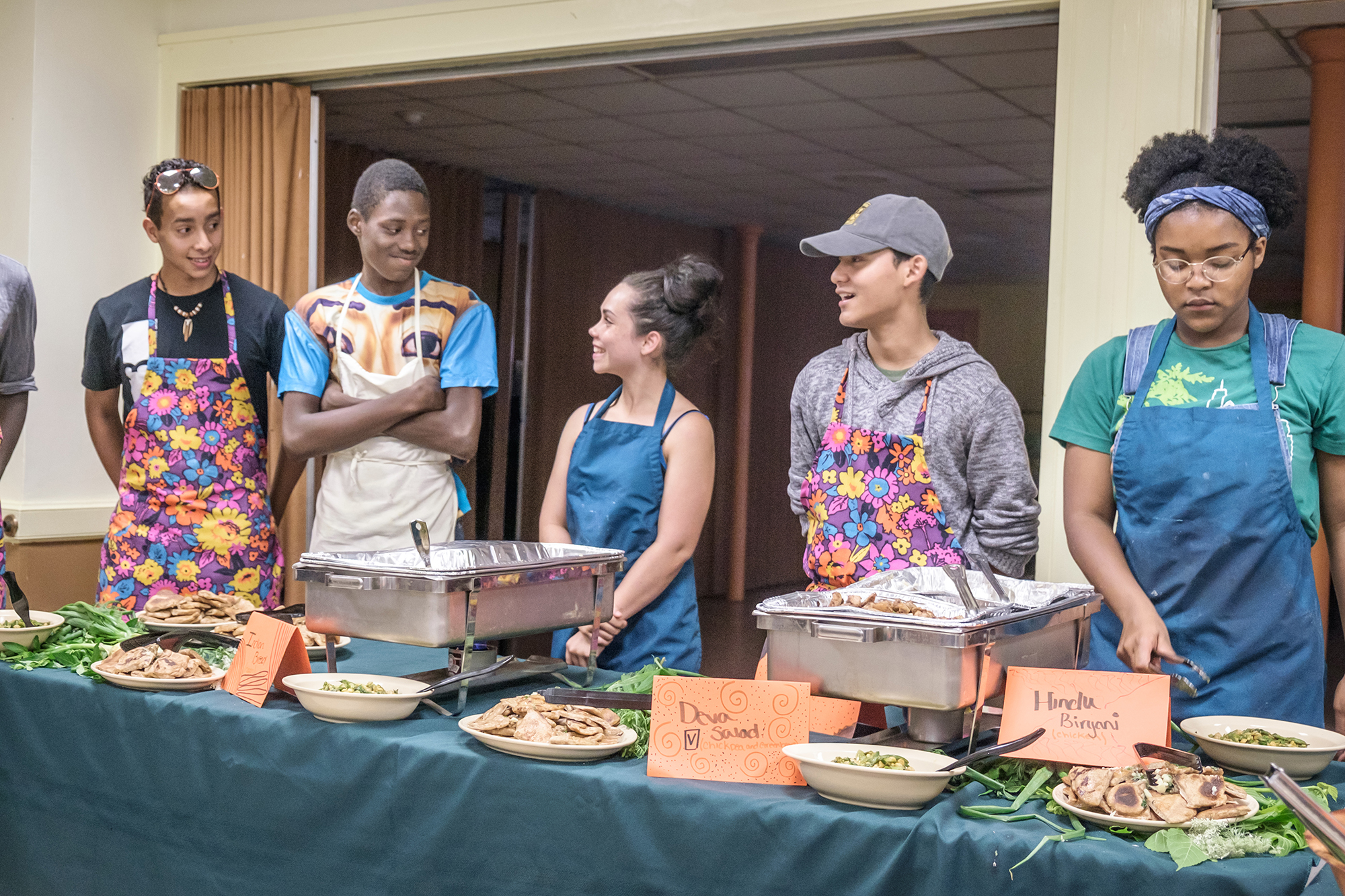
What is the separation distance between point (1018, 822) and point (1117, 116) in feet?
7.09

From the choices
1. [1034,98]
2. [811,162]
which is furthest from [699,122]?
[1034,98]

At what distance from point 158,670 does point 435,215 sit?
5520 millimetres

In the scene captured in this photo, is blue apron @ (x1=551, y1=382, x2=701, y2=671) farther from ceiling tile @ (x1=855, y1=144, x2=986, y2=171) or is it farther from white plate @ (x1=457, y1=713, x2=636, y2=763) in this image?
ceiling tile @ (x1=855, y1=144, x2=986, y2=171)

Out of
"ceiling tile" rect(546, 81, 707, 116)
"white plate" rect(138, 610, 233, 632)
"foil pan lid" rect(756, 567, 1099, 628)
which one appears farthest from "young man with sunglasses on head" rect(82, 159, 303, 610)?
"ceiling tile" rect(546, 81, 707, 116)

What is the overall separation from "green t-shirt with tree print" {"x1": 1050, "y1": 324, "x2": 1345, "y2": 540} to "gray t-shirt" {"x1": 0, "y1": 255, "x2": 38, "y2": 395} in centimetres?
220

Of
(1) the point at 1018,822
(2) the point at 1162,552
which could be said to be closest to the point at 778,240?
(2) the point at 1162,552

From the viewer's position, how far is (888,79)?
16.3 ft

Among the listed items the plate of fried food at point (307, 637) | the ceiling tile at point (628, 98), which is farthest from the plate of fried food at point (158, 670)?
the ceiling tile at point (628, 98)

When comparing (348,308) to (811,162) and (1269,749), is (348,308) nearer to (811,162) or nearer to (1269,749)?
(1269,749)

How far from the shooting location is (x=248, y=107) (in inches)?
162

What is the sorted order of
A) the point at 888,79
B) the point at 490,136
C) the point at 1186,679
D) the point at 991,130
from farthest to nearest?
the point at 490,136 < the point at 991,130 < the point at 888,79 < the point at 1186,679

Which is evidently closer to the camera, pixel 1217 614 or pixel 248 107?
pixel 1217 614

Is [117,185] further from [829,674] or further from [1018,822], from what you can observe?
[1018,822]

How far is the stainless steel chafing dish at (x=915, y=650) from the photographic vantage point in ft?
4.78
